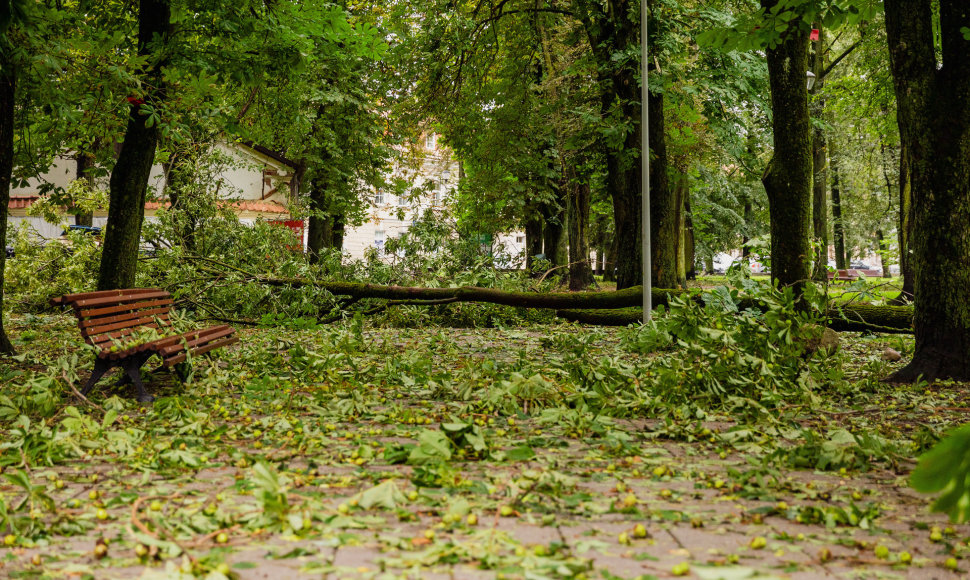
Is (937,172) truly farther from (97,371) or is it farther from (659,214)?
(97,371)

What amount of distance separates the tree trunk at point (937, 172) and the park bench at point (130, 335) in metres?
7.11

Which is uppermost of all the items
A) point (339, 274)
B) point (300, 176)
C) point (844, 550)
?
point (300, 176)

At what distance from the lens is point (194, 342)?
7113mm

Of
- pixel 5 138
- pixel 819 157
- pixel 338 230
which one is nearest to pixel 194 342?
pixel 5 138

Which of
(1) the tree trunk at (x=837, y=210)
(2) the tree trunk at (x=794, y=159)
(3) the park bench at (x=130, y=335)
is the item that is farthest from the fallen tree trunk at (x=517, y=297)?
(1) the tree trunk at (x=837, y=210)

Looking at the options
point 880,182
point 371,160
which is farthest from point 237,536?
point 880,182

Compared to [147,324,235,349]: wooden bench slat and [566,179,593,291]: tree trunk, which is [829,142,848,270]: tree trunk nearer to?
[566,179,593,291]: tree trunk

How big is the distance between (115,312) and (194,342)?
2.70ft

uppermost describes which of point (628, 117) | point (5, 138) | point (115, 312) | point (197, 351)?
point (628, 117)

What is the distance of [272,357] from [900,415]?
679cm

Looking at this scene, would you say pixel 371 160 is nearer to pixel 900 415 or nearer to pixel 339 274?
pixel 339 274

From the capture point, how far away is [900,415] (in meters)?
5.99

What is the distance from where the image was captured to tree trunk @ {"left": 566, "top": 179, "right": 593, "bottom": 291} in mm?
20992

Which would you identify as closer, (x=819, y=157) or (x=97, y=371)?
(x=97, y=371)
